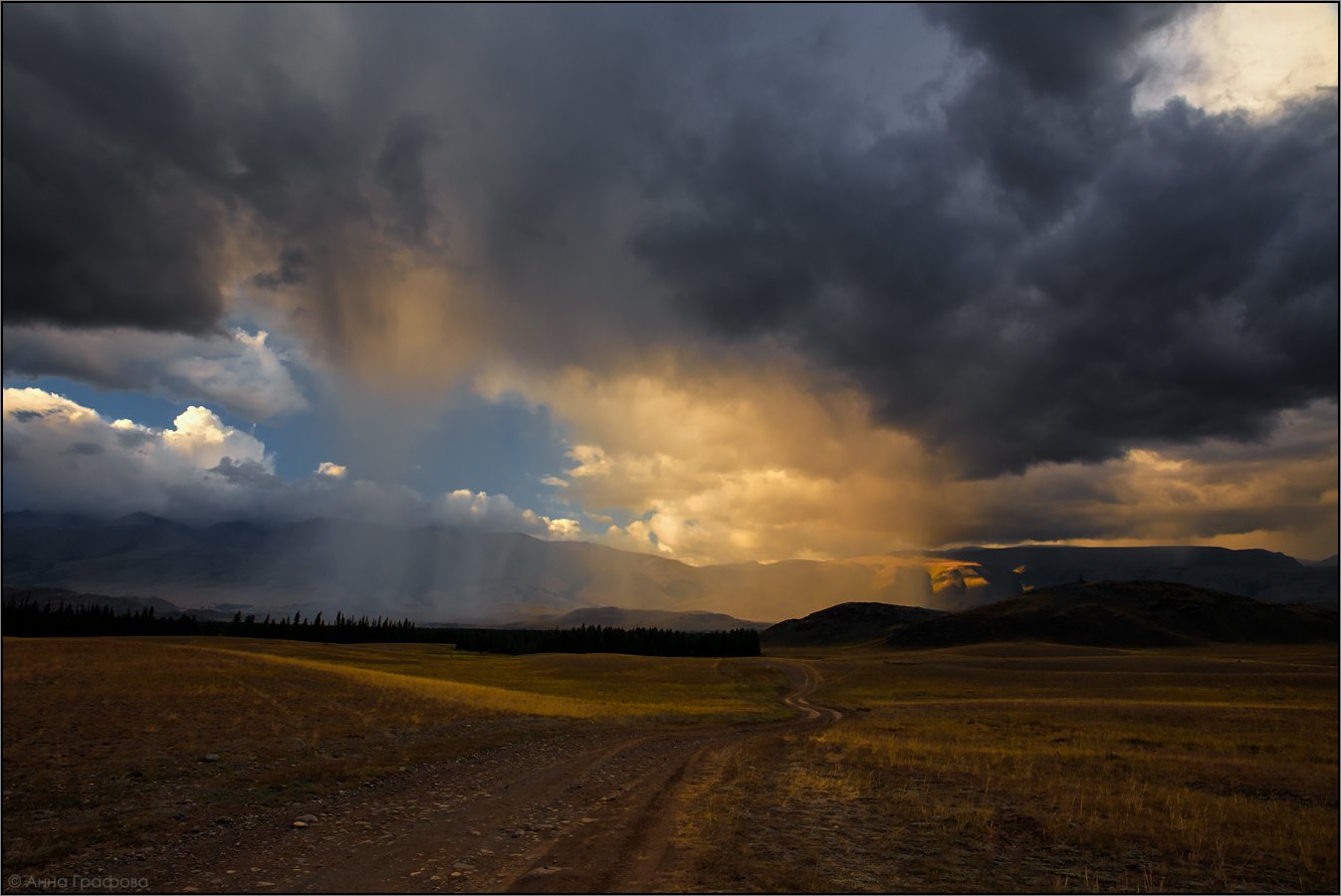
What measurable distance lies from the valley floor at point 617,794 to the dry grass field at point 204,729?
15 cm

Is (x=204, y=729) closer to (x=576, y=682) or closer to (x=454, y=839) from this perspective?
(x=454, y=839)

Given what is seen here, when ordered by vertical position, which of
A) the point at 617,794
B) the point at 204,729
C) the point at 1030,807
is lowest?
the point at 1030,807

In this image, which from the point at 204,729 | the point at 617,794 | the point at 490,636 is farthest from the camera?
the point at 490,636

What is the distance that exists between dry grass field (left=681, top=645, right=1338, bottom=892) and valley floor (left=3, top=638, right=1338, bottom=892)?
0.34 feet

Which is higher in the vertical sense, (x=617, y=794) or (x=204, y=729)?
(x=204, y=729)

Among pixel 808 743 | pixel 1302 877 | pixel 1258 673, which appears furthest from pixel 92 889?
pixel 1258 673

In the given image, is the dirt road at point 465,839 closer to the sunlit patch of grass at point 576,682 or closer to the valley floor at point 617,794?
the valley floor at point 617,794

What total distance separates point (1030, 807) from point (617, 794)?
11.8 metres

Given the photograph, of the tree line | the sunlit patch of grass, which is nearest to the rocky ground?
the sunlit patch of grass

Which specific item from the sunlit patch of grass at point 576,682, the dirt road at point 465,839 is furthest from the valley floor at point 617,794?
the sunlit patch of grass at point 576,682

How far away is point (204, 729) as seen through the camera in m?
28.2

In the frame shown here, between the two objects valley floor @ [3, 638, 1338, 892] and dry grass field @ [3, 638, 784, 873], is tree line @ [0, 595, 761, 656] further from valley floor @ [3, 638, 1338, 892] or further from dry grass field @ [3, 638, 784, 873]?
valley floor @ [3, 638, 1338, 892]

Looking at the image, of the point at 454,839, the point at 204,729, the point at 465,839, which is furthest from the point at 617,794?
the point at 204,729

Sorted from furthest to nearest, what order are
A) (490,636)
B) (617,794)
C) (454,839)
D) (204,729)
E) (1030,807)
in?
(490,636) → (204,729) → (617,794) → (1030,807) → (454,839)
